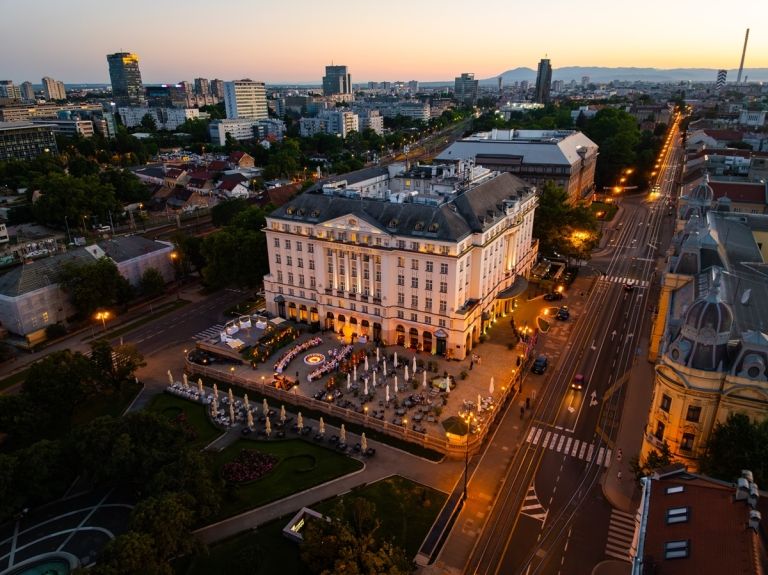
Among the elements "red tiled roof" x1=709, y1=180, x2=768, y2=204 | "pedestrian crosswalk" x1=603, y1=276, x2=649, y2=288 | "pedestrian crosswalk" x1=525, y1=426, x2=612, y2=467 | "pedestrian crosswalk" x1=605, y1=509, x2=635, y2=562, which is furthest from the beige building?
"red tiled roof" x1=709, y1=180, x2=768, y2=204

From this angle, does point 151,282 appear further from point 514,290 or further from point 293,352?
point 514,290

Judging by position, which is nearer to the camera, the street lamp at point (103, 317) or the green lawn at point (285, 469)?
the green lawn at point (285, 469)

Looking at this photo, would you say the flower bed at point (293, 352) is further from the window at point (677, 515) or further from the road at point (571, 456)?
the window at point (677, 515)

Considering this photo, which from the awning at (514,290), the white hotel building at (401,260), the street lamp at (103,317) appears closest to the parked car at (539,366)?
the white hotel building at (401,260)

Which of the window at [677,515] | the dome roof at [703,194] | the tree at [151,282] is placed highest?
the dome roof at [703,194]

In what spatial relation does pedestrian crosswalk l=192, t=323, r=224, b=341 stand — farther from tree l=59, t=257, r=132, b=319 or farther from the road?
the road

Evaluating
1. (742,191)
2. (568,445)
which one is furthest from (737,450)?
(742,191)
